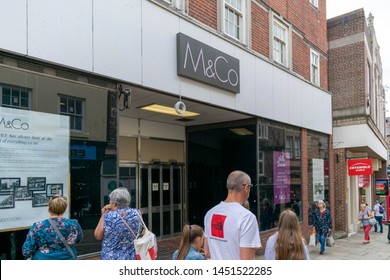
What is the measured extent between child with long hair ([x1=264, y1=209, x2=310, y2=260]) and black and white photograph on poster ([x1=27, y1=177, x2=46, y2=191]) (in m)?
3.25

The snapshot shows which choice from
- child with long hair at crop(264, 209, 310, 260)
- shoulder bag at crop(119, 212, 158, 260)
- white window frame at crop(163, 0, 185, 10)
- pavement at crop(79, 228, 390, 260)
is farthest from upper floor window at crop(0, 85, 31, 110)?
→ pavement at crop(79, 228, 390, 260)

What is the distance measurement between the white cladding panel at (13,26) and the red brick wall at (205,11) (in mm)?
3934

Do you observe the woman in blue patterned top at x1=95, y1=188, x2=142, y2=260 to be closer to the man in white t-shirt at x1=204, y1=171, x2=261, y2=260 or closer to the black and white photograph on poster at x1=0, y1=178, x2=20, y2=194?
the man in white t-shirt at x1=204, y1=171, x2=261, y2=260

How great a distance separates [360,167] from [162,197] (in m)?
9.60

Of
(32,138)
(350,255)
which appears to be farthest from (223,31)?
(350,255)

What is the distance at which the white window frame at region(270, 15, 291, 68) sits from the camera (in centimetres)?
1142

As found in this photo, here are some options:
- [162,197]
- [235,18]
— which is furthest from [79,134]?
[235,18]

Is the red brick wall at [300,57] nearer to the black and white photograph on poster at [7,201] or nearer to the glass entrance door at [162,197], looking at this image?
the glass entrance door at [162,197]

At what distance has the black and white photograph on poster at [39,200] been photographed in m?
5.20

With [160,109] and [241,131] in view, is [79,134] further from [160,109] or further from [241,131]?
[241,131]

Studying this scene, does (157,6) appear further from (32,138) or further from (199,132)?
(199,132)

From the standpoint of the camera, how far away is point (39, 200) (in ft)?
17.2

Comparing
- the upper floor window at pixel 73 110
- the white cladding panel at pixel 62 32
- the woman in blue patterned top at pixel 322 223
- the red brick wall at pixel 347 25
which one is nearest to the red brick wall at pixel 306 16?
the red brick wall at pixel 347 25
